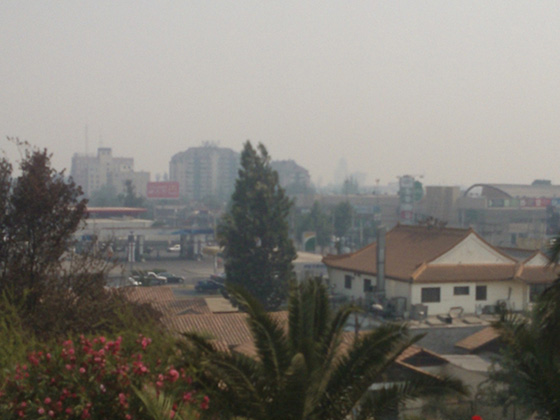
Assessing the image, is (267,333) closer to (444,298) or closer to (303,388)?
(303,388)

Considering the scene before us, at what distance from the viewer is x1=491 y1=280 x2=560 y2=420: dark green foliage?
21.4 ft

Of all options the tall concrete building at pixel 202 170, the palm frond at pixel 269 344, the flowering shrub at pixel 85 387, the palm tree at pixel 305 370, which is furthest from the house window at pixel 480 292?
the tall concrete building at pixel 202 170

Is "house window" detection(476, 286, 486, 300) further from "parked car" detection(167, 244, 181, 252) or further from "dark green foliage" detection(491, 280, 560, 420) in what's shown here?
"parked car" detection(167, 244, 181, 252)

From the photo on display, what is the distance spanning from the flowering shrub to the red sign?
90.0 m

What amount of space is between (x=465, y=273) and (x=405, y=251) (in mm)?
3001

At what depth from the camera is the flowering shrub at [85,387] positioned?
6.23m

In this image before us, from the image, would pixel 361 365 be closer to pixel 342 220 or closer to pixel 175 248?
pixel 175 248

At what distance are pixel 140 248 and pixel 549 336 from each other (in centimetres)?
4770

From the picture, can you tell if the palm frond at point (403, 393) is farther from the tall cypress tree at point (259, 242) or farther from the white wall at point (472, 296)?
the tall cypress tree at point (259, 242)

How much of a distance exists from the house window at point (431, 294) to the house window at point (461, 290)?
2.50 ft

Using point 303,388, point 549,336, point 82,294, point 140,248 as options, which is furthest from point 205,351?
point 140,248

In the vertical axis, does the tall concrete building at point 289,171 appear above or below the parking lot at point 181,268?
above

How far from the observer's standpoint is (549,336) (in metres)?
8.41

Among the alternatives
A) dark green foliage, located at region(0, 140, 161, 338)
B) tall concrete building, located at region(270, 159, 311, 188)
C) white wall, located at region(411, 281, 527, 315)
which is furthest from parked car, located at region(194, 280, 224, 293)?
tall concrete building, located at region(270, 159, 311, 188)
